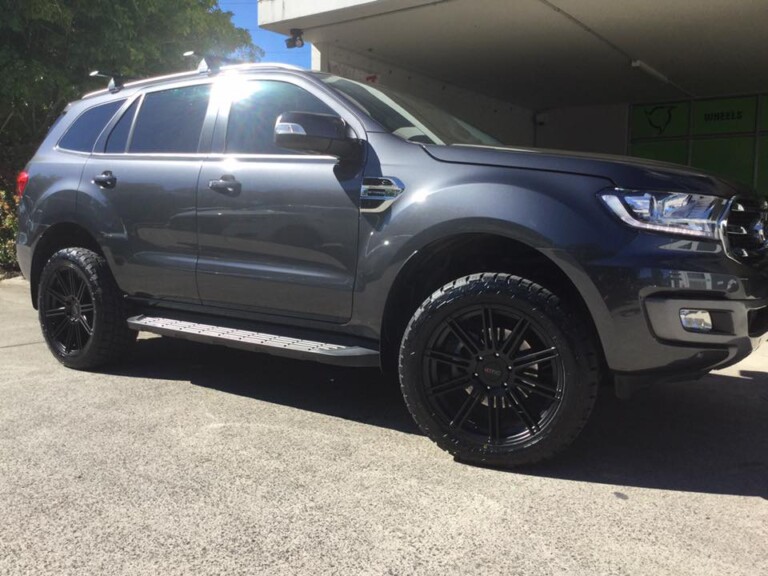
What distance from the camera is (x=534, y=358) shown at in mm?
2898

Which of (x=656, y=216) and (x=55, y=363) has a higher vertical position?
(x=656, y=216)

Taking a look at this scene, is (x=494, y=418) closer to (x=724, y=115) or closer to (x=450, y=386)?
(x=450, y=386)

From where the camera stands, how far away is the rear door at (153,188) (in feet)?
13.1

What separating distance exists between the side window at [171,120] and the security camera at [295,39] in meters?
3.50

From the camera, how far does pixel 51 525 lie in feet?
8.28

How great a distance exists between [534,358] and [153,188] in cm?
260

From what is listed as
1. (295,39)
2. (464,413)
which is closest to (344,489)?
(464,413)

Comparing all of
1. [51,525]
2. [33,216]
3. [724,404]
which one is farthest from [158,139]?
[724,404]

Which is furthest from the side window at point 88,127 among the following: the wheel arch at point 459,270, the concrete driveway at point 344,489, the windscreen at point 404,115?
the wheel arch at point 459,270

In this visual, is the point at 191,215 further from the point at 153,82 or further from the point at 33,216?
the point at 33,216

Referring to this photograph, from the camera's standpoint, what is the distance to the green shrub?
32.9 feet

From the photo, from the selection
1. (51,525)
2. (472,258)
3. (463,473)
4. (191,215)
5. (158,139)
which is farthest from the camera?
(158,139)

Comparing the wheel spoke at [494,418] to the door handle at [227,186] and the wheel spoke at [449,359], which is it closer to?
the wheel spoke at [449,359]

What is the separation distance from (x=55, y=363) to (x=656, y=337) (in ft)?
13.9
